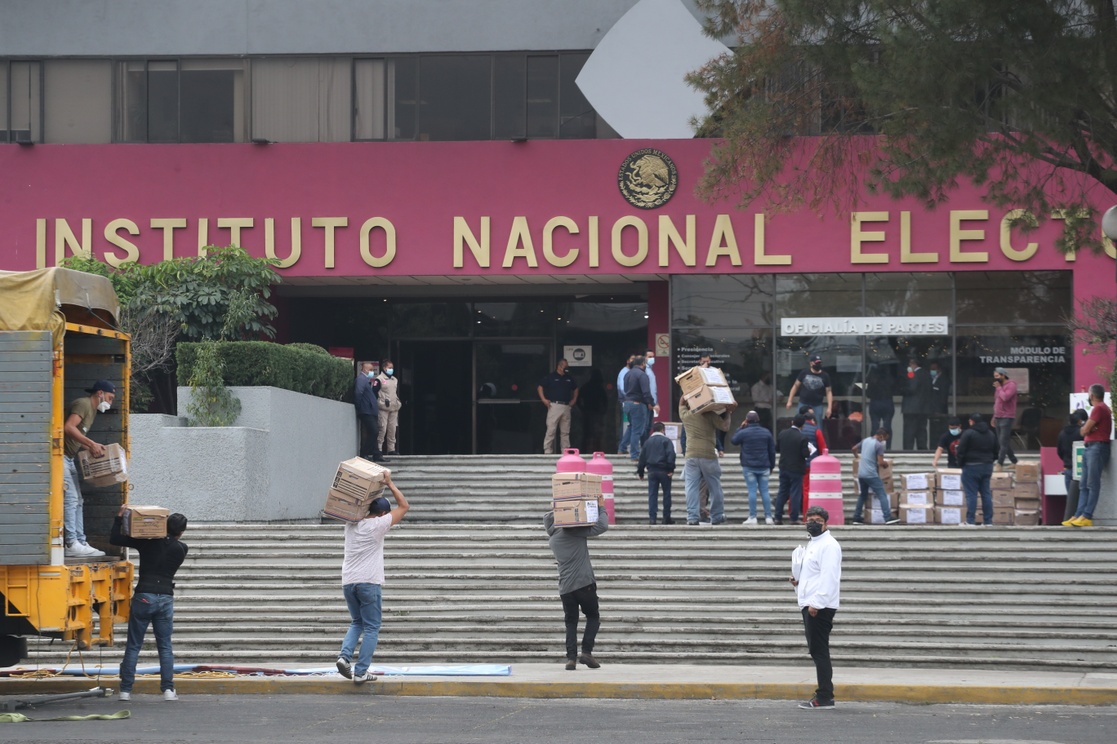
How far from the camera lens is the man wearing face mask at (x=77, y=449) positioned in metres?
11.4

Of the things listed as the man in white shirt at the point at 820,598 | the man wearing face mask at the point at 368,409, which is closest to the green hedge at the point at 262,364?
the man wearing face mask at the point at 368,409

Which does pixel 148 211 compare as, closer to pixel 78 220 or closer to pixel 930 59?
pixel 78 220

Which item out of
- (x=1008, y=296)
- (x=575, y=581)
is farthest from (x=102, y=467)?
(x=1008, y=296)

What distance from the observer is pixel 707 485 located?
19.0 metres

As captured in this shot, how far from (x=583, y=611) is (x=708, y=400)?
601 cm

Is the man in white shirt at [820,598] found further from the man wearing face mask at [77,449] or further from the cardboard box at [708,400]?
the cardboard box at [708,400]

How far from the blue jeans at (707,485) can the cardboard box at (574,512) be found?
5356 mm

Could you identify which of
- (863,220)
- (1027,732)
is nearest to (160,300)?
(863,220)

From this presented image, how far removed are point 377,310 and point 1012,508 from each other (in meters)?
14.0

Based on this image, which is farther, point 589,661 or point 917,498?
point 917,498

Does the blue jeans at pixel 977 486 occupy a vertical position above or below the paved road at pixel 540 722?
above

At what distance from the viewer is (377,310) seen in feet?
97.8

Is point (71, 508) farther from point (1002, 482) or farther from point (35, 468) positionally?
Answer: point (1002, 482)

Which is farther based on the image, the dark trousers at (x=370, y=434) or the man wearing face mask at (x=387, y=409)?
the man wearing face mask at (x=387, y=409)
